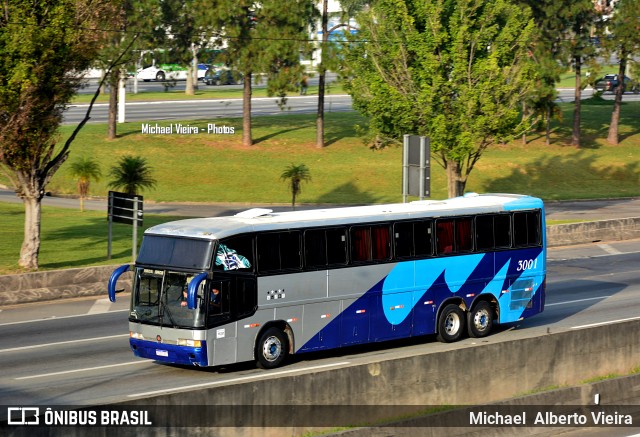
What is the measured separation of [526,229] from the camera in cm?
2553

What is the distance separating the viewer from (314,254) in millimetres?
21578

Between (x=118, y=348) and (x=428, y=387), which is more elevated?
(x=428, y=387)

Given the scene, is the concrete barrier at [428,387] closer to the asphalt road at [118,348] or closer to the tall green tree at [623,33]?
the asphalt road at [118,348]

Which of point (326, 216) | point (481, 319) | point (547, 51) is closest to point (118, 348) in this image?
point (326, 216)

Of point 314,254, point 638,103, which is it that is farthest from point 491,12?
point 638,103

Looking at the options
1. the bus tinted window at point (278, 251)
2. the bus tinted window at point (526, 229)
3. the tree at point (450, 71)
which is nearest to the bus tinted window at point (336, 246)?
the bus tinted window at point (278, 251)

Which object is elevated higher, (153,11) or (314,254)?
(153,11)

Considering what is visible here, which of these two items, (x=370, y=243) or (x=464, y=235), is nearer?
(x=370, y=243)

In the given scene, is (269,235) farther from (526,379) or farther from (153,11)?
(153,11)

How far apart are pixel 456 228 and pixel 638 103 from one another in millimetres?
66313

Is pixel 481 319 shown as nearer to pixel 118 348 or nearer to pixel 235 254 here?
pixel 235 254

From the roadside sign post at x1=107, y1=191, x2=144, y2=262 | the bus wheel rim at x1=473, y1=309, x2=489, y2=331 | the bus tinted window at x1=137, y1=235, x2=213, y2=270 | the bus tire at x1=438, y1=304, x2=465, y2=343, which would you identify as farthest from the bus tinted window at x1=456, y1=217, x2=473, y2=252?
the roadside sign post at x1=107, y1=191, x2=144, y2=262

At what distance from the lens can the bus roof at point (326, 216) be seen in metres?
20.5

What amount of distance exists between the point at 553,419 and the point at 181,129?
5180cm
